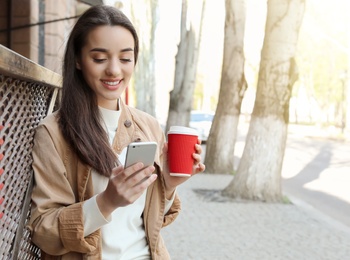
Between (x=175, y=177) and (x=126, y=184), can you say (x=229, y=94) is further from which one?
(x=126, y=184)

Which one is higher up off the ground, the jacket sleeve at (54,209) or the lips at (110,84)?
the lips at (110,84)

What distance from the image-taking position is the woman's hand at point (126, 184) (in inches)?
63.7

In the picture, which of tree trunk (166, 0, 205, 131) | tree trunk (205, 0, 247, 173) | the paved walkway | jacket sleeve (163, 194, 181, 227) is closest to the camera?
jacket sleeve (163, 194, 181, 227)

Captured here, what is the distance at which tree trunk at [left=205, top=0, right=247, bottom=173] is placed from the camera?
13.2 meters

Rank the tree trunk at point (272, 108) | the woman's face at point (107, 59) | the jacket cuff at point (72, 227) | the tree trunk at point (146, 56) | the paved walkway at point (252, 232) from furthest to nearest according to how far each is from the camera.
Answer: the tree trunk at point (146, 56) → the tree trunk at point (272, 108) → the paved walkway at point (252, 232) → the woman's face at point (107, 59) → the jacket cuff at point (72, 227)

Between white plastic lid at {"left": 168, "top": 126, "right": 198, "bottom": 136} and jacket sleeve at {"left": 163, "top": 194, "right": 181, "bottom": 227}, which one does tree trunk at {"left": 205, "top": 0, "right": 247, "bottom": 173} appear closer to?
jacket sleeve at {"left": 163, "top": 194, "right": 181, "bottom": 227}

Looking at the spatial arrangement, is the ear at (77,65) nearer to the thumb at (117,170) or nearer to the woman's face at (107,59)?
the woman's face at (107,59)

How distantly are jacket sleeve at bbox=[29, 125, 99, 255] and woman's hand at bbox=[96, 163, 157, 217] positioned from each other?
0.13 meters

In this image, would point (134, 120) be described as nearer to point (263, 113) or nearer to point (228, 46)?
point (263, 113)

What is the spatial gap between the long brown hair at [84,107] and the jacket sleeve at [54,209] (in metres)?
0.08

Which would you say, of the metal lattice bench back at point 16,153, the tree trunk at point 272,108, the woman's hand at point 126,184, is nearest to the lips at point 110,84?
the metal lattice bench back at point 16,153

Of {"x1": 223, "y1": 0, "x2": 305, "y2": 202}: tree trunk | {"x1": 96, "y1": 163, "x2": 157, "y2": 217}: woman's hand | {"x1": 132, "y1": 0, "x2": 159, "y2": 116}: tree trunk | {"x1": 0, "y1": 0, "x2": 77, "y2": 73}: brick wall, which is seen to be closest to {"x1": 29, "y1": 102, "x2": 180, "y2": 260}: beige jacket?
{"x1": 96, "y1": 163, "x2": 157, "y2": 217}: woman's hand

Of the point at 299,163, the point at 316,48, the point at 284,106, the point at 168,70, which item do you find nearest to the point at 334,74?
the point at 316,48

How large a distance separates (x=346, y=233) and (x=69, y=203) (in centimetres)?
675
